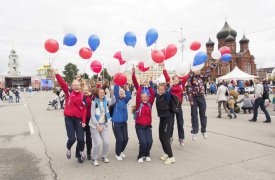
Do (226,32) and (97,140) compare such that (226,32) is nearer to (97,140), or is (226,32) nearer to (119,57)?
(119,57)

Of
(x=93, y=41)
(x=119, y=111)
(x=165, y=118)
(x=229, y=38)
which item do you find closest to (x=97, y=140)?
(x=119, y=111)

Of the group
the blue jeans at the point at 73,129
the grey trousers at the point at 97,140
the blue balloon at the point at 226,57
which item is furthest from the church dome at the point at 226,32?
the blue jeans at the point at 73,129

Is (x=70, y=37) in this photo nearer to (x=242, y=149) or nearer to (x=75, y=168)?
(x=75, y=168)

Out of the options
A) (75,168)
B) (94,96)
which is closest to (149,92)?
(94,96)

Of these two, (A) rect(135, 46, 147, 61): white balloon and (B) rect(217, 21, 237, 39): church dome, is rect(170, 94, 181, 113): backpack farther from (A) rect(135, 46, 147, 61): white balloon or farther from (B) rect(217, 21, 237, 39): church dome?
(B) rect(217, 21, 237, 39): church dome

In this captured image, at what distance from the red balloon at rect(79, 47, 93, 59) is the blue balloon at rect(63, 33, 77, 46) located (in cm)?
51

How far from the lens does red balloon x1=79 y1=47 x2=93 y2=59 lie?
252 inches

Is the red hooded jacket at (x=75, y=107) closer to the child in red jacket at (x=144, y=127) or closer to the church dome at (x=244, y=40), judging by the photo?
the child in red jacket at (x=144, y=127)

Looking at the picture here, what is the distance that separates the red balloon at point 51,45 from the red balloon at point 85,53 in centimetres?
88

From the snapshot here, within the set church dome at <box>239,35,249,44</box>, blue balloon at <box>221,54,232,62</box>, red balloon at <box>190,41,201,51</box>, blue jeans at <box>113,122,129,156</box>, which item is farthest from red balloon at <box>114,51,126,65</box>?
church dome at <box>239,35,249,44</box>

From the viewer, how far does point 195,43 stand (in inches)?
Answer: 273

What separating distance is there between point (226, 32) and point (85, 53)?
67382 millimetres

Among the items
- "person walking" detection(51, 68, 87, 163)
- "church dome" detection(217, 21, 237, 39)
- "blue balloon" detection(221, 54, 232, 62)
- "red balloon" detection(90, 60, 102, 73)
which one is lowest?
"person walking" detection(51, 68, 87, 163)

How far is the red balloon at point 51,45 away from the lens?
5.52 meters
